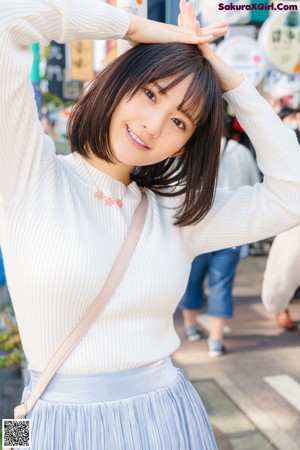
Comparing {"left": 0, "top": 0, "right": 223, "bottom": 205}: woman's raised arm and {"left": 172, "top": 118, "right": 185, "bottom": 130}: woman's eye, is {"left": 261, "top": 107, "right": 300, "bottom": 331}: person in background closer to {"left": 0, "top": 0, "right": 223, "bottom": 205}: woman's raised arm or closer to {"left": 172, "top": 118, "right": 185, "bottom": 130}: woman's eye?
{"left": 172, "top": 118, "right": 185, "bottom": 130}: woman's eye

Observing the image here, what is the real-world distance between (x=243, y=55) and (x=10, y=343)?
10.8 feet

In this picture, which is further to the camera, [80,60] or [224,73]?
[80,60]

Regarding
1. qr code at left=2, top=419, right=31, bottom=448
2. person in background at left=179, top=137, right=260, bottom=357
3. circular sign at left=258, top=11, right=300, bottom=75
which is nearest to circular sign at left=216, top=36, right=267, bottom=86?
circular sign at left=258, top=11, right=300, bottom=75

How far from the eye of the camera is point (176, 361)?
158 inches

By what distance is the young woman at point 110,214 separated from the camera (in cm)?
129

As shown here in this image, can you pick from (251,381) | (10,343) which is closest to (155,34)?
(251,381)

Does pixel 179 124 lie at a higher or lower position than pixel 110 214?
higher

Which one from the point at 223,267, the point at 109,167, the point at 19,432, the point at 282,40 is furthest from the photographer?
the point at 282,40

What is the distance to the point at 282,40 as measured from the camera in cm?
516

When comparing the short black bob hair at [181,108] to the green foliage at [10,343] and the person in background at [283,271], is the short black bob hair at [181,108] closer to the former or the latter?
the person in background at [283,271]

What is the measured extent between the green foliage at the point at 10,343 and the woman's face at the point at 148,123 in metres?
2.91

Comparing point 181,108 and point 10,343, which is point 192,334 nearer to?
point 10,343

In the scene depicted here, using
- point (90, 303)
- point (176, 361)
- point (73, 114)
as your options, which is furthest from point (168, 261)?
point (176, 361)

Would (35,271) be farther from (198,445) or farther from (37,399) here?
(198,445)
